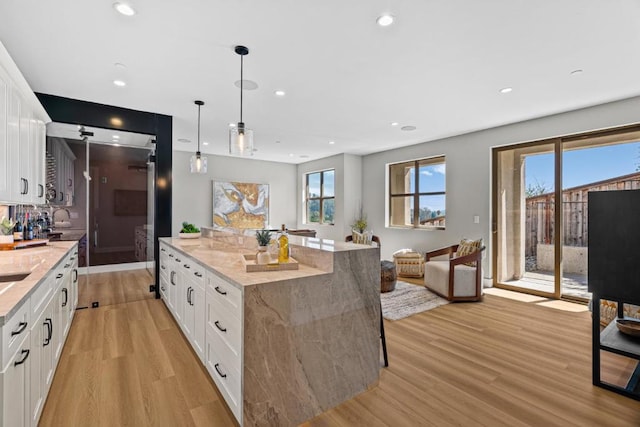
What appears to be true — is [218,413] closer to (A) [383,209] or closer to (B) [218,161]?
(A) [383,209]

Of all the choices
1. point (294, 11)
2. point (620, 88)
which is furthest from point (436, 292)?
point (294, 11)

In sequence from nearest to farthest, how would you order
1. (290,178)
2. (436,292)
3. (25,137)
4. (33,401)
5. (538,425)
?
(33,401) < (538,425) < (25,137) < (436,292) < (290,178)

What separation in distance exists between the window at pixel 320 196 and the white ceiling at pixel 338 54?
3.72m

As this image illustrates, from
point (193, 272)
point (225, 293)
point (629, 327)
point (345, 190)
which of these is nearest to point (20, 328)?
point (225, 293)

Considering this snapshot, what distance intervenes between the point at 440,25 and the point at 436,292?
3.64 meters

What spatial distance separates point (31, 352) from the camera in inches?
64.9

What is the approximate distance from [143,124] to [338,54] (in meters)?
3.20

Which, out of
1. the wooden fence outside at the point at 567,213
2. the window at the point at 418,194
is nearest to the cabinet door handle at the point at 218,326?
the wooden fence outside at the point at 567,213

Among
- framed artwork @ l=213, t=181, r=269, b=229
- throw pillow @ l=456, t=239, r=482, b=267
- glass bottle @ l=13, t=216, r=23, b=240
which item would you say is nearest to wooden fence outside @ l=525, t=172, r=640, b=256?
throw pillow @ l=456, t=239, r=482, b=267

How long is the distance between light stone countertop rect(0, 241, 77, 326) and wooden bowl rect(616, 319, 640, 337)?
3.83 m

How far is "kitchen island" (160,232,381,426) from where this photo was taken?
5.62 ft

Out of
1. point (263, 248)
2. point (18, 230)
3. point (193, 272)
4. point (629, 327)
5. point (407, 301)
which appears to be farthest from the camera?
point (407, 301)

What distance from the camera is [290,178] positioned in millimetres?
9219

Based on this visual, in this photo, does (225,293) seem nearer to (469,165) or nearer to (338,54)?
(338,54)
